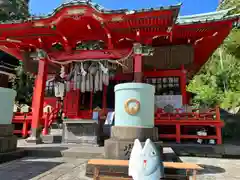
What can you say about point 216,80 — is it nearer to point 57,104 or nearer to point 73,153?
point 57,104

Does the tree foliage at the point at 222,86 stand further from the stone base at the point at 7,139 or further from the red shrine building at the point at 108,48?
the stone base at the point at 7,139

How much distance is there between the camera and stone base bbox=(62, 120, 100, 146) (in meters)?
8.90

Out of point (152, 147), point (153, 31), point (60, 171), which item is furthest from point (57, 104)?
point (152, 147)

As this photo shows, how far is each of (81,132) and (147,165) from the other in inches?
240

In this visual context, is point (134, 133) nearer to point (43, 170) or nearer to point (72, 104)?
point (43, 170)

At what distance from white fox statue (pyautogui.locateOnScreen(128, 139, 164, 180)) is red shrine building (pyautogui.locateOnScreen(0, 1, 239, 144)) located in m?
5.66

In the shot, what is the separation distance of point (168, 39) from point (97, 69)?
12.9 ft

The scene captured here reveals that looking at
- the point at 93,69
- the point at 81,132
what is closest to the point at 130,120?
the point at 81,132

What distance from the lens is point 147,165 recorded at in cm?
337

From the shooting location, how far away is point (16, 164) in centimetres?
589

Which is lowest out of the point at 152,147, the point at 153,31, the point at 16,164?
the point at 16,164

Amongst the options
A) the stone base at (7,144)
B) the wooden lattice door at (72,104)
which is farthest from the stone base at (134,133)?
the wooden lattice door at (72,104)

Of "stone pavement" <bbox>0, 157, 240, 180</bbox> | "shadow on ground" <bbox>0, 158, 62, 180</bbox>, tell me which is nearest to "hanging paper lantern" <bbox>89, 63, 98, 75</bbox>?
"stone pavement" <bbox>0, 157, 240, 180</bbox>

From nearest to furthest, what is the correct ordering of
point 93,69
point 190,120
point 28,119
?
1. point 190,120
2. point 93,69
3. point 28,119
